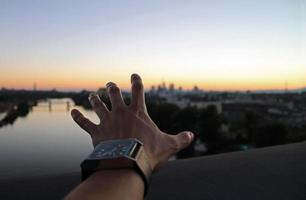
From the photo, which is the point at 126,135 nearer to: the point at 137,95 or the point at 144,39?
the point at 137,95

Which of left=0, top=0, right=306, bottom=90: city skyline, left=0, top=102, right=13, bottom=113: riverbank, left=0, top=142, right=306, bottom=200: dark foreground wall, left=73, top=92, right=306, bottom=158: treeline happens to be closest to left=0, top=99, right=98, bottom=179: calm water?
left=0, top=102, right=13, bottom=113: riverbank

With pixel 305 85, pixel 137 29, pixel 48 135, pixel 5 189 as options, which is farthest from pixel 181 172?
pixel 48 135

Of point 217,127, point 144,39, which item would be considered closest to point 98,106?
point 144,39

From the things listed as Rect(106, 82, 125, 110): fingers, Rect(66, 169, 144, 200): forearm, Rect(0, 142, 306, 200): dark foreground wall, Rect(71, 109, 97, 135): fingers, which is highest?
Rect(106, 82, 125, 110): fingers

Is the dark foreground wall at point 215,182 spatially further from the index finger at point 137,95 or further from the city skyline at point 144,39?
the city skyline at point 144,39

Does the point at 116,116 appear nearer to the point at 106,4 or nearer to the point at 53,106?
the point at 106,4

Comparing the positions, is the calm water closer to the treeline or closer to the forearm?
the treeline
